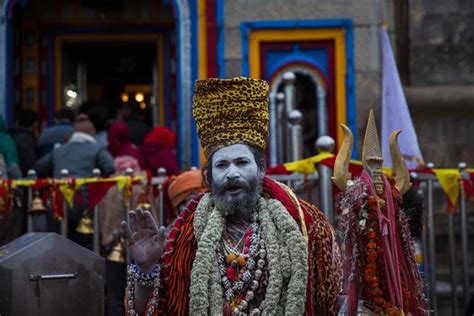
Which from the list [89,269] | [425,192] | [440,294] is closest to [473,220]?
[440,294]

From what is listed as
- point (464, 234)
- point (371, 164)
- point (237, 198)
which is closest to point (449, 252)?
point (464, 234)

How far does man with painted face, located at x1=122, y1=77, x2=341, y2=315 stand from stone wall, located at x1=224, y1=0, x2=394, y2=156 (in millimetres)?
5806

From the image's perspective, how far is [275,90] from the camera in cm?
1124

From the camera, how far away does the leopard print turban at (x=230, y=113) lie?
5.34m

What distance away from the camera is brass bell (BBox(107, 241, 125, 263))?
8.18 m

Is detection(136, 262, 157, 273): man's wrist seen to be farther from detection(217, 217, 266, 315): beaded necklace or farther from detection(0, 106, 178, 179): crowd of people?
detection(0, 106, 178, 179): crowd of people

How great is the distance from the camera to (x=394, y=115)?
33.2 feet

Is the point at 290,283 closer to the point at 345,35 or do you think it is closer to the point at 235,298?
the point at 235,298

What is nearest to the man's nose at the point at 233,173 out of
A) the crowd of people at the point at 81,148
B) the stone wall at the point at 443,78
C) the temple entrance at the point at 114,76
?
the crowd of people at the point at 81,148

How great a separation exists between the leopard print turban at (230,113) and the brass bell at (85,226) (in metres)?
3.13

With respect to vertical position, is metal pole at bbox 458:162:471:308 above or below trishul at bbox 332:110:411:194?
below

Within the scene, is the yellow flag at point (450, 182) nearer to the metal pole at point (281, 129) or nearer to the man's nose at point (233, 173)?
the metal pole at point (281, 129)

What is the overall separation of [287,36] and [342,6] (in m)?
0.67

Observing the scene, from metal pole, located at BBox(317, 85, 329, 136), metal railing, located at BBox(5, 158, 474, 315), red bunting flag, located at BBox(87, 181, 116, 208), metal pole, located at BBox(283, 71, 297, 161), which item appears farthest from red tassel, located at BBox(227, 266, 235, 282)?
Result: metal pole, located at BBox(317, 85, 329, 136)
